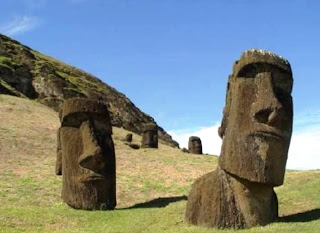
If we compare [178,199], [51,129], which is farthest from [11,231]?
[51,129]

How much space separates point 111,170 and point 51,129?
25.4 m

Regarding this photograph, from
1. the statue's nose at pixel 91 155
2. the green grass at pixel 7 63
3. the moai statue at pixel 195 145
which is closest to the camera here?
the statue's nose at pixel 91 155

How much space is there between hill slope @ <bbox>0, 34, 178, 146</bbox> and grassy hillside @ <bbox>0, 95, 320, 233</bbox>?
22614mm

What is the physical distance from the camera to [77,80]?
78.6 metres

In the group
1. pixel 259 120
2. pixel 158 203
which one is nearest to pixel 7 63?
pixel 158 203

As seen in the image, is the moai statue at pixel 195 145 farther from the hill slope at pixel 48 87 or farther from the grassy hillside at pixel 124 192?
the hill slope at pixel 48 87

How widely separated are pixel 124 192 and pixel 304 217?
11.4 m

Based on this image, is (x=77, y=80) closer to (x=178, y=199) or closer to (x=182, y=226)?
(x=178, y=199)

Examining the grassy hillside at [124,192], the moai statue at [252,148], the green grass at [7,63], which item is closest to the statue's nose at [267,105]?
the moai statue at [252,148]

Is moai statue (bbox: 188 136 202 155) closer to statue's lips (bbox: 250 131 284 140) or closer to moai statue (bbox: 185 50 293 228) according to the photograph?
moai statue (bbox: 185 50 293 228)

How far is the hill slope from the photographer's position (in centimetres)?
6516

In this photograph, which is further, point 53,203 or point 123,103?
point 123,103

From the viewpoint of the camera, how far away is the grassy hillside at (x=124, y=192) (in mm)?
15203

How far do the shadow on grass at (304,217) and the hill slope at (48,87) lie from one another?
48.3m
